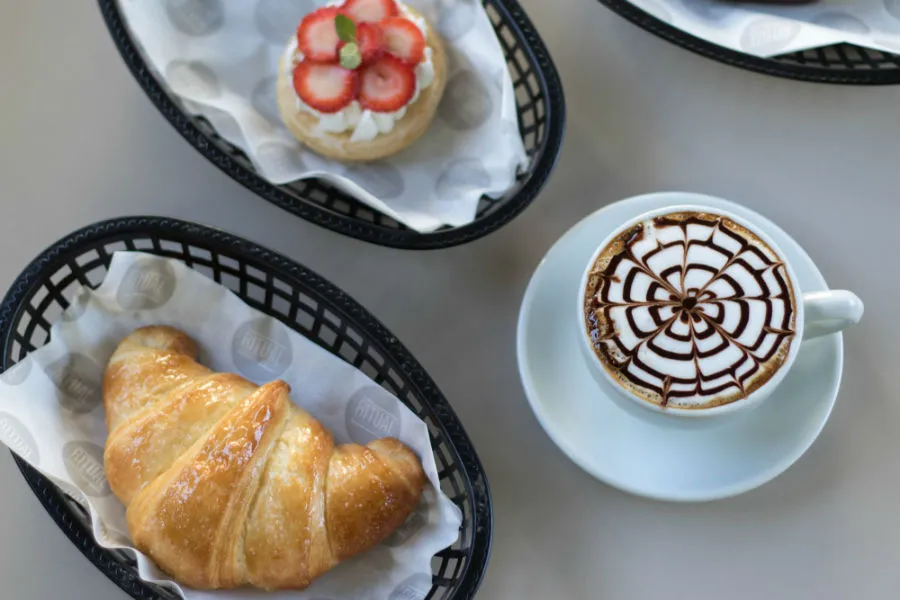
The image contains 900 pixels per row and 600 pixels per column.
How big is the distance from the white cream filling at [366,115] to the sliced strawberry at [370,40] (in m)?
0.05

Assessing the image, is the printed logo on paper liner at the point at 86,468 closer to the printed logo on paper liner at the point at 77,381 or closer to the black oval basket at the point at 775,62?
the printed logo on paper liner at the point at 77,381

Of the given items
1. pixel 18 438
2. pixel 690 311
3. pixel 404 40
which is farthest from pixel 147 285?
pixel 690 311

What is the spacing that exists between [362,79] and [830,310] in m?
0.70

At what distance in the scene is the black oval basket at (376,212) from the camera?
3.62ft

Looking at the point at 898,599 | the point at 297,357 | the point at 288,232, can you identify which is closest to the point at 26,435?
the point at 297,357

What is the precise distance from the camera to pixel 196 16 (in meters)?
1.29

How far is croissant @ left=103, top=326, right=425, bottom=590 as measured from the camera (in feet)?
3.32

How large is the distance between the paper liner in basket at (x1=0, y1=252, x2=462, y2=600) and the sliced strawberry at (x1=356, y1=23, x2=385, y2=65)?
15.4 inches

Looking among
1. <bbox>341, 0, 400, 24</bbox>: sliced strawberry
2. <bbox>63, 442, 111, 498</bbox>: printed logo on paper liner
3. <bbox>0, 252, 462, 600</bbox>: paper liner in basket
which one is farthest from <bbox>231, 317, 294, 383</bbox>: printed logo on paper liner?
<bbox>341, 0, 400, 24</bbox>: sliced strawberry

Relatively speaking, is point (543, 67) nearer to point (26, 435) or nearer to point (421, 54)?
point (421, 54)

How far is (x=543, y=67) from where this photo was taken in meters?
1.13

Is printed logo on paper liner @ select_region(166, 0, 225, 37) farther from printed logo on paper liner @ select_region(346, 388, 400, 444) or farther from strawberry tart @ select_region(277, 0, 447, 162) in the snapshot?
printed logo on paper liner @ select_region(346, 388, 400, 444)

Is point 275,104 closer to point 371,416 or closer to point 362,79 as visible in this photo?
point 362,79

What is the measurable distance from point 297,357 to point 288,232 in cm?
22
